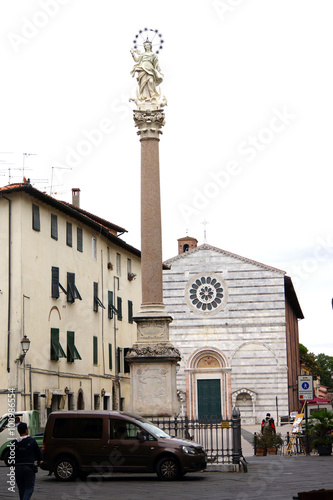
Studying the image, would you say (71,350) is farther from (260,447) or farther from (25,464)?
(25,464)

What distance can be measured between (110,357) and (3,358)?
38.2 ft

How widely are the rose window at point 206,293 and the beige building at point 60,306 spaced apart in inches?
737

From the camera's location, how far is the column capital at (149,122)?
24125 millimetres

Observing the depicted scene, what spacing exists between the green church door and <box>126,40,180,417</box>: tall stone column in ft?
129

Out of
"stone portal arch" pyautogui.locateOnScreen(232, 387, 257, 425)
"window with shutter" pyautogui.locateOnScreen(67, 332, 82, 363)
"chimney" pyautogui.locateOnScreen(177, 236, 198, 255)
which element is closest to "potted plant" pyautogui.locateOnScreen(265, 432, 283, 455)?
"window with shutter" pyautogui.locateOnScreen(67, 332, 82, 363)

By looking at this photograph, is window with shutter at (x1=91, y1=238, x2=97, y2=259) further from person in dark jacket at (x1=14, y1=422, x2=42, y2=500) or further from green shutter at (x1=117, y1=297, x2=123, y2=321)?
person in dark jacket at (x1=14, y1=422, x2=42, y2=500)

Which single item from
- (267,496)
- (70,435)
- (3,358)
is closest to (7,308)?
(3,358)

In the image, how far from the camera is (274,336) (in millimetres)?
62500

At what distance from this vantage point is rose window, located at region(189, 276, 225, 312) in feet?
209

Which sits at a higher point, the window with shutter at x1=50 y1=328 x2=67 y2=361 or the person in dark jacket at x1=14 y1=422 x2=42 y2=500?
the window with shutter at x1=50 y1=328 x2=67 y2=361

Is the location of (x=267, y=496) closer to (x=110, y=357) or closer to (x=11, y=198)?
(x=11, y=198)

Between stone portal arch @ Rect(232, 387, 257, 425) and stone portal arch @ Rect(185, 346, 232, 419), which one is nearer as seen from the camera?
stone portal arch @ Rect(232, 387, 257, 425)

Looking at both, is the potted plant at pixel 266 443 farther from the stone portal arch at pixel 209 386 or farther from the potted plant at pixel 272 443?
the stone portal arch at pixel 209 386

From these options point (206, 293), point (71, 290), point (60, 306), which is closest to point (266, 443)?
point (60, 306)
